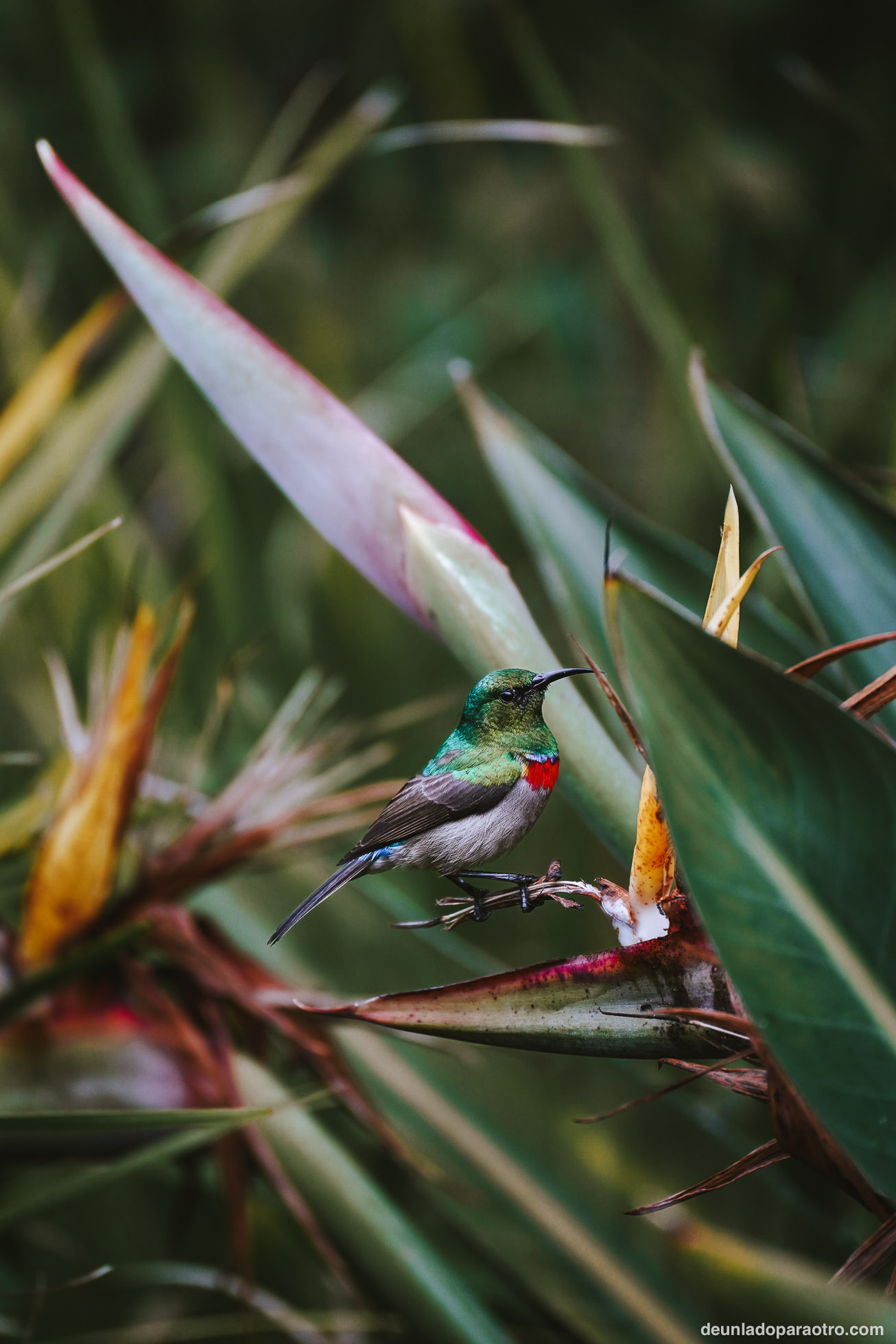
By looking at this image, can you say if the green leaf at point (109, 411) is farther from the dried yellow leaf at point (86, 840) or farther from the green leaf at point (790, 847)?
the green leaf at point (790, 847)

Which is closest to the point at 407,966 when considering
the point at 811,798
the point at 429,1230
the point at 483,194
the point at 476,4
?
the point at 429,1230

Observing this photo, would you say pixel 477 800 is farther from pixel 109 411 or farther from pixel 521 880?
pixel 109 411

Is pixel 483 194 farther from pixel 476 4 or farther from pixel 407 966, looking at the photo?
pixel 407 966

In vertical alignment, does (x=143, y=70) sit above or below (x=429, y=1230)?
above

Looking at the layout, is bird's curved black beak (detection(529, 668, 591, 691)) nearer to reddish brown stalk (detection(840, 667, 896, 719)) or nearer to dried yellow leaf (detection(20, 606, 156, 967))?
reddish brown stalk (detection(840, 667, 896, 719))

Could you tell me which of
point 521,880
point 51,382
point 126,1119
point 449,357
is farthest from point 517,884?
point 449,357

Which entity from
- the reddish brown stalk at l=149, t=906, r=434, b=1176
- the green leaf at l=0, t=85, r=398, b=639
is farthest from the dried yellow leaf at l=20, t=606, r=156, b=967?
the green leaf at l=0, t=85, r=398, b=639
